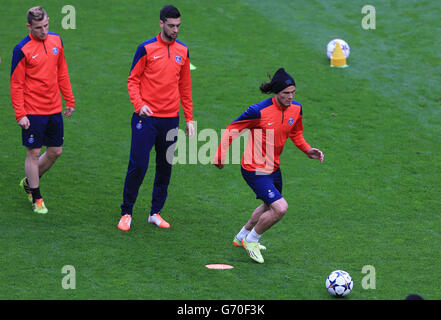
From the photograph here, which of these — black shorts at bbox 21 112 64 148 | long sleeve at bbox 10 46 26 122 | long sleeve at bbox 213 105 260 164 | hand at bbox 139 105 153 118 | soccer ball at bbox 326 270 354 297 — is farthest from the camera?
black shorts at bbox 21 112 64 148

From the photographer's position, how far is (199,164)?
11680 mm

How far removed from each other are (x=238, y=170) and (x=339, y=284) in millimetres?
4686

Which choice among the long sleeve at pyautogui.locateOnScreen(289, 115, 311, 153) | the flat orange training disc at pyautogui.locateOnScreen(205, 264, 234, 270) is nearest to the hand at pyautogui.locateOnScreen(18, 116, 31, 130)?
the flat orange training disc at pyautogui.locateOnScreen(205, 264, 234, 270)

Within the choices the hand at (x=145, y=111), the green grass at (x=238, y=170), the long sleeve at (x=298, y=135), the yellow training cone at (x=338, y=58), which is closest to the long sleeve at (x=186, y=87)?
the hand at (x=145, y=111)

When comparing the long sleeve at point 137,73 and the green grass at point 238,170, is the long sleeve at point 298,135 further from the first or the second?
the long sleeve at point 137,73

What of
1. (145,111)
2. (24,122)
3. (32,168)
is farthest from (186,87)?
(32,168)

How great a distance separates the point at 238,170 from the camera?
11430 millimetres

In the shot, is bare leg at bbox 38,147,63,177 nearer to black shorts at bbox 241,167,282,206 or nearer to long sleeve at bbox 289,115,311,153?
black shorts at bbox 241,167,282,206

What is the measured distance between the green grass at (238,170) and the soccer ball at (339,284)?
14 centimetres

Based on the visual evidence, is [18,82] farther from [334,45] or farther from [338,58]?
[334,45]

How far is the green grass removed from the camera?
752 cm

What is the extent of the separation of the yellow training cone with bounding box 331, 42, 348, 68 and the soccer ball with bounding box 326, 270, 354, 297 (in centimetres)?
896
